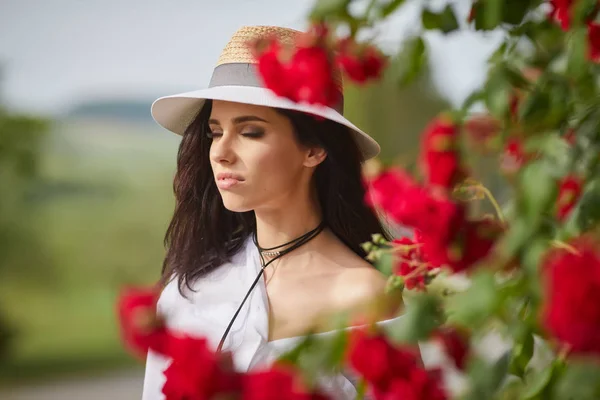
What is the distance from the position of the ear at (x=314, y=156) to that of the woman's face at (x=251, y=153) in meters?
0.05

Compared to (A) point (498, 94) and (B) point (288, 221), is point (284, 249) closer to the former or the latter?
(B) point (288, 221)

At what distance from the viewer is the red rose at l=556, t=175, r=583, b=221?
747 millimetres

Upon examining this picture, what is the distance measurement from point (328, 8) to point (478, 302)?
0.25 m

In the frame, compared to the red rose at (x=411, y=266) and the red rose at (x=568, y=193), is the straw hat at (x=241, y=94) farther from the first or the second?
the red rose at (x=568, y=193)

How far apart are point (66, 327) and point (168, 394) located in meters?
5.58

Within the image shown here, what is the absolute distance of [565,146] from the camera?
62 centimetres

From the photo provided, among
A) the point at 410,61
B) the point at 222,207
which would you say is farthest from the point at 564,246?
the point at 222,207

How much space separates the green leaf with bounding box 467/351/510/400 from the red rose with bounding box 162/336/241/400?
19cm

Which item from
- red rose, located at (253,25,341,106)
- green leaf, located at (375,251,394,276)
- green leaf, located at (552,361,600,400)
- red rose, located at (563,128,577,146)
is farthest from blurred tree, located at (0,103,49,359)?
green leaf, located at (552,361,600,400)

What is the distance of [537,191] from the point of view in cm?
59

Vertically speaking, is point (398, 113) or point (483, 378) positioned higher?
point (483, 378)

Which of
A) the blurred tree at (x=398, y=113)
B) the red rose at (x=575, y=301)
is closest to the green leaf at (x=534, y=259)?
the red rose at (x=575, y=301)

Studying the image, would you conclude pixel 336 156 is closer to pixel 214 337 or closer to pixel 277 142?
pixel 277 142

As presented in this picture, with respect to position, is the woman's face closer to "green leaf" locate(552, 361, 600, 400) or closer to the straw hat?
the straw hat
